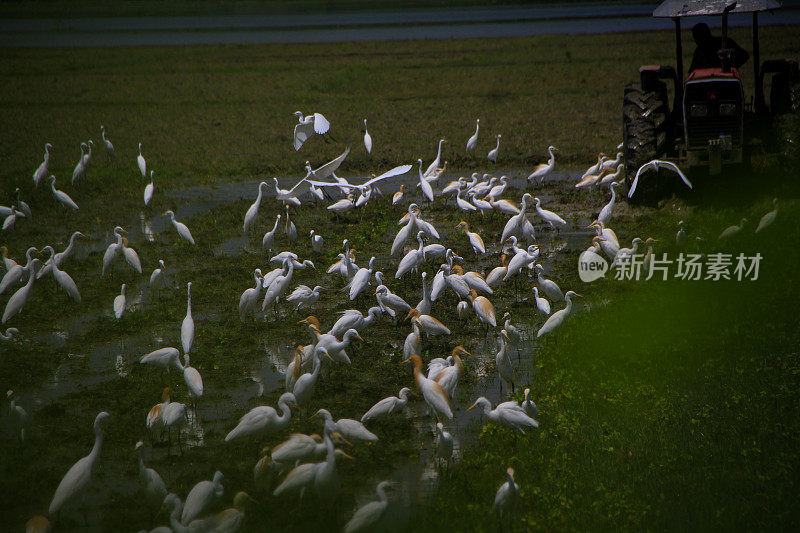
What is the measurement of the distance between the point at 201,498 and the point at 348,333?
2129mm

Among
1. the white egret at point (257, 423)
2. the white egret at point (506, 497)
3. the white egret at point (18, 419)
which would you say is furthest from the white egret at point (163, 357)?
the white egret at point (506, 497)

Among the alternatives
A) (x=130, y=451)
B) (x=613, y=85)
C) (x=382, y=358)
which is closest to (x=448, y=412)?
(x=382, y=358)

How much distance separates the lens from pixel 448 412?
509 centimetres

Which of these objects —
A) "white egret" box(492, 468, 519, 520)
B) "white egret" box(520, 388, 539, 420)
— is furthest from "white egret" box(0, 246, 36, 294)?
"white egret" box(492, 468, 519, 520)

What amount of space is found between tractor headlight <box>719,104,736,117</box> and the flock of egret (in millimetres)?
1630

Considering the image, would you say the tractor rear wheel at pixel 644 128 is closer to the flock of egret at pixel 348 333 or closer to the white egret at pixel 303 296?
the flock of egret at pixel 348 333

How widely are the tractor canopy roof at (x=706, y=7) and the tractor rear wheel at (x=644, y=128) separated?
119 centimetres

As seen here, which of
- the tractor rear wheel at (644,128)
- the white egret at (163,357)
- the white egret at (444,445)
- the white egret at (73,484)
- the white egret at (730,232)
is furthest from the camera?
the tractor rear wheel at (644,128)

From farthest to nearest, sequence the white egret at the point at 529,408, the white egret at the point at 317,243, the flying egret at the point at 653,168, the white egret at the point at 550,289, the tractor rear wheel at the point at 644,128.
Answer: the tractor rear wheel at the point at 644,128 → the white egret at the point at 317,243 → the flying egret at the point at 653,168 → the white egret at the point at 550,289 → the white egret at the point at 529,408

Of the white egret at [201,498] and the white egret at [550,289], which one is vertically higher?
the white egret at [201,498]

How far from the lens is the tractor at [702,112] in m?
8.97

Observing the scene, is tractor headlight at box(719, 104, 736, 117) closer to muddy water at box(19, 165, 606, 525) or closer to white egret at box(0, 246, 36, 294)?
muddy water at box(19, 165, 606, 525)

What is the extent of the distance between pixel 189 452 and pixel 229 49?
3050 centimetres

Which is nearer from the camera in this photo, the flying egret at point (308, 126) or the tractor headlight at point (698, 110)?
the tractor headlight at point (698, 110)
